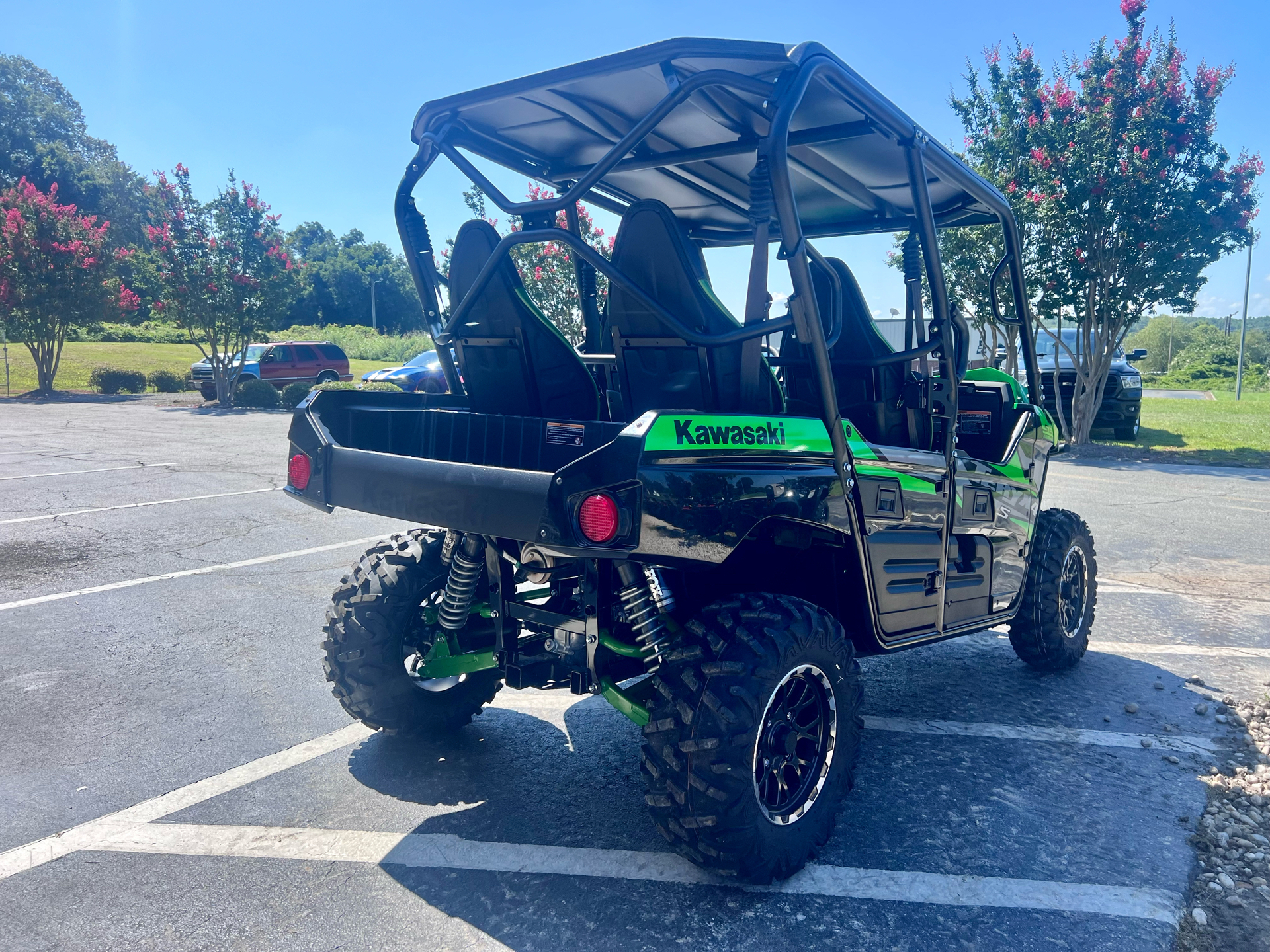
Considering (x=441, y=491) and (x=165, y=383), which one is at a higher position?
(x=165, y=383)

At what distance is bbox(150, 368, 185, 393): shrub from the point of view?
2931 cm

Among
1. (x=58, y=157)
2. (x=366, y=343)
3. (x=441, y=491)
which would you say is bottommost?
(x=441, y=491)

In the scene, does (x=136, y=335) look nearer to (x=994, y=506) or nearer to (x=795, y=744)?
(x=994, y=506)

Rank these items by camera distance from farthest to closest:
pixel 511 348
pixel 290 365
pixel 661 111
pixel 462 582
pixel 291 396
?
1. pixel 290 365
2. pixel 291 396
3. pixel 511 348
4. pixel 462 582
5. pixel 661 111

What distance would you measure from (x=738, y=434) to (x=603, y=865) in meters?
1.42

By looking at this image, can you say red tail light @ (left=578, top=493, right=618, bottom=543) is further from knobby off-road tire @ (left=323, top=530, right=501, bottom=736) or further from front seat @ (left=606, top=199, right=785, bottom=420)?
knobby off-road tire @ (left=323, top=530, right=501, bottom=736)

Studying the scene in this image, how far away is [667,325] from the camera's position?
9.76ft

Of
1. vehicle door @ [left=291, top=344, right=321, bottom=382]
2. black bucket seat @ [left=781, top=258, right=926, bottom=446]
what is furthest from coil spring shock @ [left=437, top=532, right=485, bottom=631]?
vehicle door @ [left=291, top=344, right=321, bottom=382]

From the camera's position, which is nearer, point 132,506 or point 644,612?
point 644,612

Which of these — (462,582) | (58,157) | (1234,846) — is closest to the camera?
(1234,846)

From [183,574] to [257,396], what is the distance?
19.3 meters

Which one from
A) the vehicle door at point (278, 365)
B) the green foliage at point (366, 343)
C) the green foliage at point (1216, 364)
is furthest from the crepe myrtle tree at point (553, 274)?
the green foliage at point (1216, 364)

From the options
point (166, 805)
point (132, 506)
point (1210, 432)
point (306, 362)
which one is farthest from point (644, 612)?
point (306, 362)

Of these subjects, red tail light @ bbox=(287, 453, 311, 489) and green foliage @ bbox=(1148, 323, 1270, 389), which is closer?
red tail light @ bbox=(287, 453, 311, 489)
